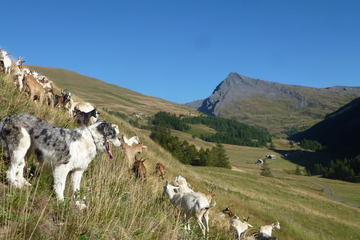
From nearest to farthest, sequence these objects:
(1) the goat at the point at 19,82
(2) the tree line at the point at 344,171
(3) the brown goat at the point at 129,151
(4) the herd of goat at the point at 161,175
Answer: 1. (4) the herd of goat at the point at 161,175
2. (1) the goat at the point at 19,82
3. (3) the brown goat at the point at 129,151
4. (2) the tree line at the point at 344,171

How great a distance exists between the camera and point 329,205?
3538 cm

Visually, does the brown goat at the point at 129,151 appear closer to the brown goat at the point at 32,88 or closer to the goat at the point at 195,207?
the brown goat at the point at 32,88

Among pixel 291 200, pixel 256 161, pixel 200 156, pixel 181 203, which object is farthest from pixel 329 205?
pixel 256 161

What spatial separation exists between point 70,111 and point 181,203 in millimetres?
7485

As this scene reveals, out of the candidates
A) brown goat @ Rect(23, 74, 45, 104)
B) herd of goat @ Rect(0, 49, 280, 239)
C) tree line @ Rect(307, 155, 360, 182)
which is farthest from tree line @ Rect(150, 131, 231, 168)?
tree line @ Rect(307, 155, 360, 182)

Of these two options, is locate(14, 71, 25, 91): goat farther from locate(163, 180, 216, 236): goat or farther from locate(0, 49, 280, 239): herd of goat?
locate(163, 180, 216, 236): goat

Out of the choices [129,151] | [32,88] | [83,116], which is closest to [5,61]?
[32,88]

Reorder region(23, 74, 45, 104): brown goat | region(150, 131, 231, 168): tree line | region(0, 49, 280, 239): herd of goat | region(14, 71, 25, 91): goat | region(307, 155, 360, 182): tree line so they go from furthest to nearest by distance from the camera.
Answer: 1. region(307, 155, 360, 182): tree line
2. region(150, 131, 231, 168): tree line
3. region(14, 71, 25, 91): goat
4. region(23, 74, 45, 104): brown goat
5. region(0, 49, 280, 239): herd of goat

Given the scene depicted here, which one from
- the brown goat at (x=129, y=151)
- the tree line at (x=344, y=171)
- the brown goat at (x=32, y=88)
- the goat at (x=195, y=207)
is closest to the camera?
the goat at (x=195, y=207)

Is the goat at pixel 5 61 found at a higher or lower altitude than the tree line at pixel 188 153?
higher

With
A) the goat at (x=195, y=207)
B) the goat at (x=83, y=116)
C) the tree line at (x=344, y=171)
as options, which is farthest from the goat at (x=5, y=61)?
the tree line at (x=344, y=171)

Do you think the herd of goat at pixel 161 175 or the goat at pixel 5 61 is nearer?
the herd of goat at pixel 161 175

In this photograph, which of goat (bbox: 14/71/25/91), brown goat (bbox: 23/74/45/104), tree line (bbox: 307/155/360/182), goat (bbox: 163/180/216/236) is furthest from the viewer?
tree line (bbox: 307/155/360/182)

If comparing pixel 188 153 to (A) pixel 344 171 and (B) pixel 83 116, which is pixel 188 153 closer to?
(B) pixel 83 116
